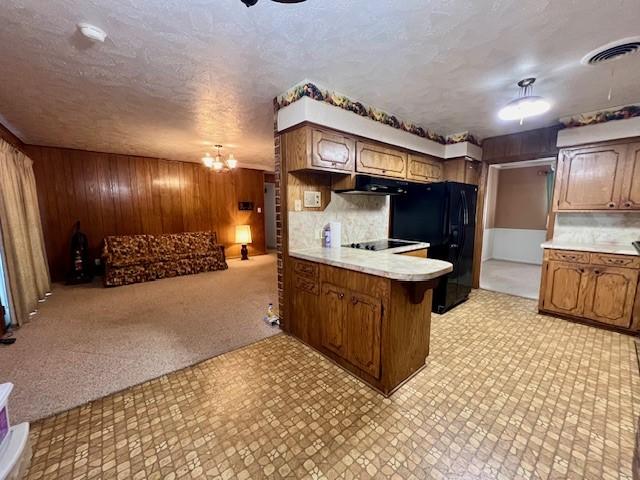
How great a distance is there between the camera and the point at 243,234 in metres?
6.70

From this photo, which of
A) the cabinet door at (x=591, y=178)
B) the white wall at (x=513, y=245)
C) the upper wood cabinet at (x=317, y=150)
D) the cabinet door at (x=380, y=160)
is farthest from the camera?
the white wall at (x=513, y=245)

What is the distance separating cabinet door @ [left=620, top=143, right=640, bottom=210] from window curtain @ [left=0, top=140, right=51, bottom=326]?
705 cm

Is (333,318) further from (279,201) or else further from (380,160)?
(380,160)

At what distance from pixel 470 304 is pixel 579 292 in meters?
1.14

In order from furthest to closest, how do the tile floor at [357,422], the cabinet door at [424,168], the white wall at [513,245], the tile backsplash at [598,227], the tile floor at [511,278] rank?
the white wall at [513,245] → the tile floor at [511,278] → the cabinet door at [424,168] → the tile backsplash at [598,227] → the tile floor at [357,422]

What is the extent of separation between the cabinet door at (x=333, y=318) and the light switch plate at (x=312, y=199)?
0.91 metres

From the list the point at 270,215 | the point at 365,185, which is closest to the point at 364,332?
the point at 365,185

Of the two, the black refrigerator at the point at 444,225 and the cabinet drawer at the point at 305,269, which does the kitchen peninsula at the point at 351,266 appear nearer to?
the cabinet drawer at the point at 305,269

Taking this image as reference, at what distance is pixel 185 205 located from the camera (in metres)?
6.13

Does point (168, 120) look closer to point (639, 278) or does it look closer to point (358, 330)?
point (358, 330)

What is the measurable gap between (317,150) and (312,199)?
1.80 ft

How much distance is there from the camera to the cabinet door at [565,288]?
9.73 feet

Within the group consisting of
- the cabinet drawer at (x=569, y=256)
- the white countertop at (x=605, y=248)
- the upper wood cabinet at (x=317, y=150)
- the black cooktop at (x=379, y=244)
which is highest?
the upper wood cabinet at (x=317, y=150)

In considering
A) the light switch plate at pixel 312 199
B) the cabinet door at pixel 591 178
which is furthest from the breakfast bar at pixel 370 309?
the cabinet door at pixel 591 178
